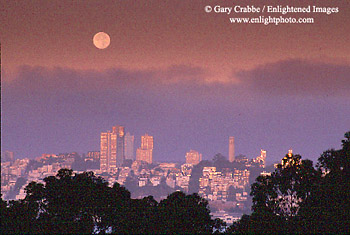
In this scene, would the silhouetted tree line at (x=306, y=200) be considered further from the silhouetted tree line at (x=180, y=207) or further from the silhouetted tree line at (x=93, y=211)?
the silhouetted tree line at (x=93, y=211)

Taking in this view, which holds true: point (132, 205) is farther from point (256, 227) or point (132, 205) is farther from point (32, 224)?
point (256, 227)

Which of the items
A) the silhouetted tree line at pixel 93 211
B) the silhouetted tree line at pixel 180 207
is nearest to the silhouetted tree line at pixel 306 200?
the silhouetted tree line at pixel 180 207

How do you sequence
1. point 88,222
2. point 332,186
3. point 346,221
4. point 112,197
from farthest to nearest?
point 112,197 → point 88,222 → point 332,186 → point 346,221

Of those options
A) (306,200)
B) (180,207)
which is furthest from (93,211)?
(306,200)

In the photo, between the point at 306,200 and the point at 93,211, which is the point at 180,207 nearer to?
the point at 93,211

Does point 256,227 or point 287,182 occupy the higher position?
point 287,182

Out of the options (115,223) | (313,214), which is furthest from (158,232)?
(313,214)

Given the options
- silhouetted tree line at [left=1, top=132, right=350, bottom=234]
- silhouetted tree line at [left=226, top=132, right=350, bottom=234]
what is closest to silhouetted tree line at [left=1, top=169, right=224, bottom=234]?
silhouetted tree line at [left=1, top=132, right=350, bottom=234]
